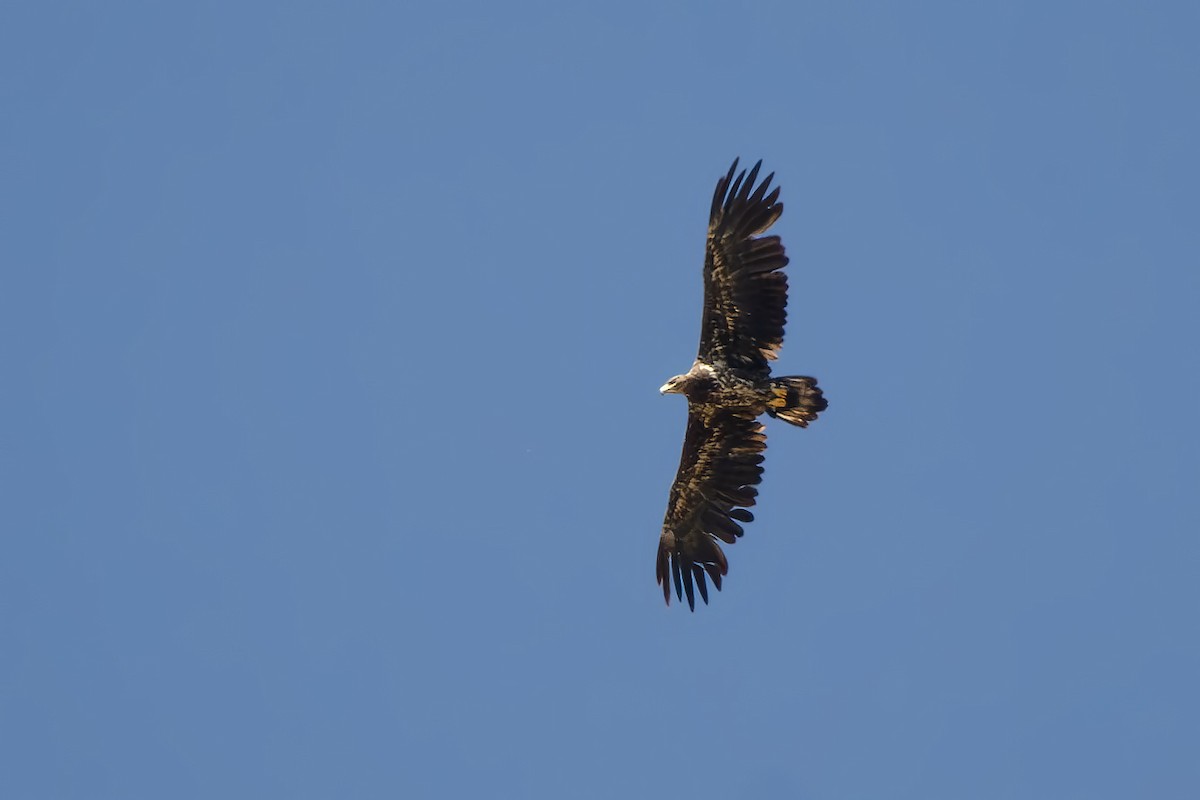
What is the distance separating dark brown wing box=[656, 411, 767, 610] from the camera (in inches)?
755

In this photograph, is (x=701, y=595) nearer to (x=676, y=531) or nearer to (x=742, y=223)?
(x=676, y=531)

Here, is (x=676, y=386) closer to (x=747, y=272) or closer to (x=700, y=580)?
(x=747, y=272)

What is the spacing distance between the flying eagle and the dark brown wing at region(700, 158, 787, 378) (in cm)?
1

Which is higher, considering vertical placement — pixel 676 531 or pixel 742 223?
pixel 742 223

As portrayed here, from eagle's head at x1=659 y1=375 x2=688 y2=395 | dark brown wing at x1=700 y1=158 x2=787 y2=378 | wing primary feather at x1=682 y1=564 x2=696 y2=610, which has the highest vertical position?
dark brown wing at x1=700 y1=158 x2=787 y2=378

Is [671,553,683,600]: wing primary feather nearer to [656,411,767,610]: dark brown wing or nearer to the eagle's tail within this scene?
[656,411,767,610]: dark brown wing

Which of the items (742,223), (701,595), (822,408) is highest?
(742,223)

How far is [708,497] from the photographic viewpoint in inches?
771

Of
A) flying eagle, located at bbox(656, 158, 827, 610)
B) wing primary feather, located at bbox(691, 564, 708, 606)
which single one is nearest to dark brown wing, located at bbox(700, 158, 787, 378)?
flying eagle, located at bbox(656, 158, 827, 610)

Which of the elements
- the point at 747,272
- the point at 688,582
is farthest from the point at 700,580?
the point at 747,272

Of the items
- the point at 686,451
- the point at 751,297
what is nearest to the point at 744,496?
the point at 686,451

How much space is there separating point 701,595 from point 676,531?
92cm

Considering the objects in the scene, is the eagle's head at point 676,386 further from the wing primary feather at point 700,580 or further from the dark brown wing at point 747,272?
the wing primary feather at point 700,580

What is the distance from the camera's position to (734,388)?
59.9 ft
